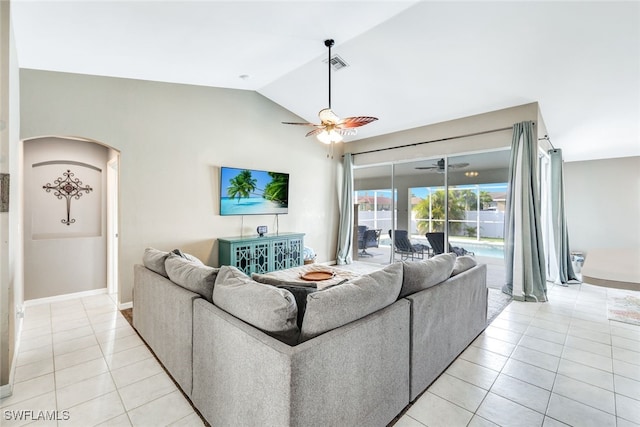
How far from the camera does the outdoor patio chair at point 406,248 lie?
5.83m

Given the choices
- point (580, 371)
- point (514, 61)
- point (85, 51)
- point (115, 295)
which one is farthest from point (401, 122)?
point (115, 295)

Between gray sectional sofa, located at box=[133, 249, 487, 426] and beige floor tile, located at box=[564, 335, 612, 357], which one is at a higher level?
gray sectional sofa, located at box=[133, 249, 487, 426]

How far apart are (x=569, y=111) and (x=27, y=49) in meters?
6.52

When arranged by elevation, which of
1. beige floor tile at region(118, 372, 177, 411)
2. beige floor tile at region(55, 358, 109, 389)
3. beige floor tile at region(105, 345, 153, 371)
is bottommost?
beige floor tile at region(118, 372, 177, 411)

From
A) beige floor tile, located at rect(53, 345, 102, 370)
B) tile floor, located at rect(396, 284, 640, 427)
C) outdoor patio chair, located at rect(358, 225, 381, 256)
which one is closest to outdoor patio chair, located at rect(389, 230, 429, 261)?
outdoor patio chair, located at rect(358, 225, 381, 256)

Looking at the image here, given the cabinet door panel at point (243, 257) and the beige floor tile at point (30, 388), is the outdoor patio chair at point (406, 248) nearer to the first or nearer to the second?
the cabinet door panel at point (243, 257)

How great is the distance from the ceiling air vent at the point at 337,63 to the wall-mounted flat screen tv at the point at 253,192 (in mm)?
2089

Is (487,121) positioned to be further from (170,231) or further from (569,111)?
(170,231)

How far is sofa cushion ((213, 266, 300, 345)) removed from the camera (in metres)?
1.38

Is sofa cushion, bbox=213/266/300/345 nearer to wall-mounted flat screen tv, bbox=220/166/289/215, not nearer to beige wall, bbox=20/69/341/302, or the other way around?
beige wall, bbox=20/69/341/302

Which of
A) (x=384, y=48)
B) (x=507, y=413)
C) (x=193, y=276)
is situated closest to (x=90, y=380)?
(x=193, y=276)

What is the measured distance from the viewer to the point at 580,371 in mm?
2281

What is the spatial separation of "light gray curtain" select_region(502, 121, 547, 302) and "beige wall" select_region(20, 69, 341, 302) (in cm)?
379

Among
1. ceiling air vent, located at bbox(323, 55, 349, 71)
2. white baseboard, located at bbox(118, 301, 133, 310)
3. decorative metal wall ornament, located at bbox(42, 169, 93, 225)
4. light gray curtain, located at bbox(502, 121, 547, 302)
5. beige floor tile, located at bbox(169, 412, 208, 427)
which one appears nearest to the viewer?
beige floor tile, located at bbox(169, 412, 208, 427)
